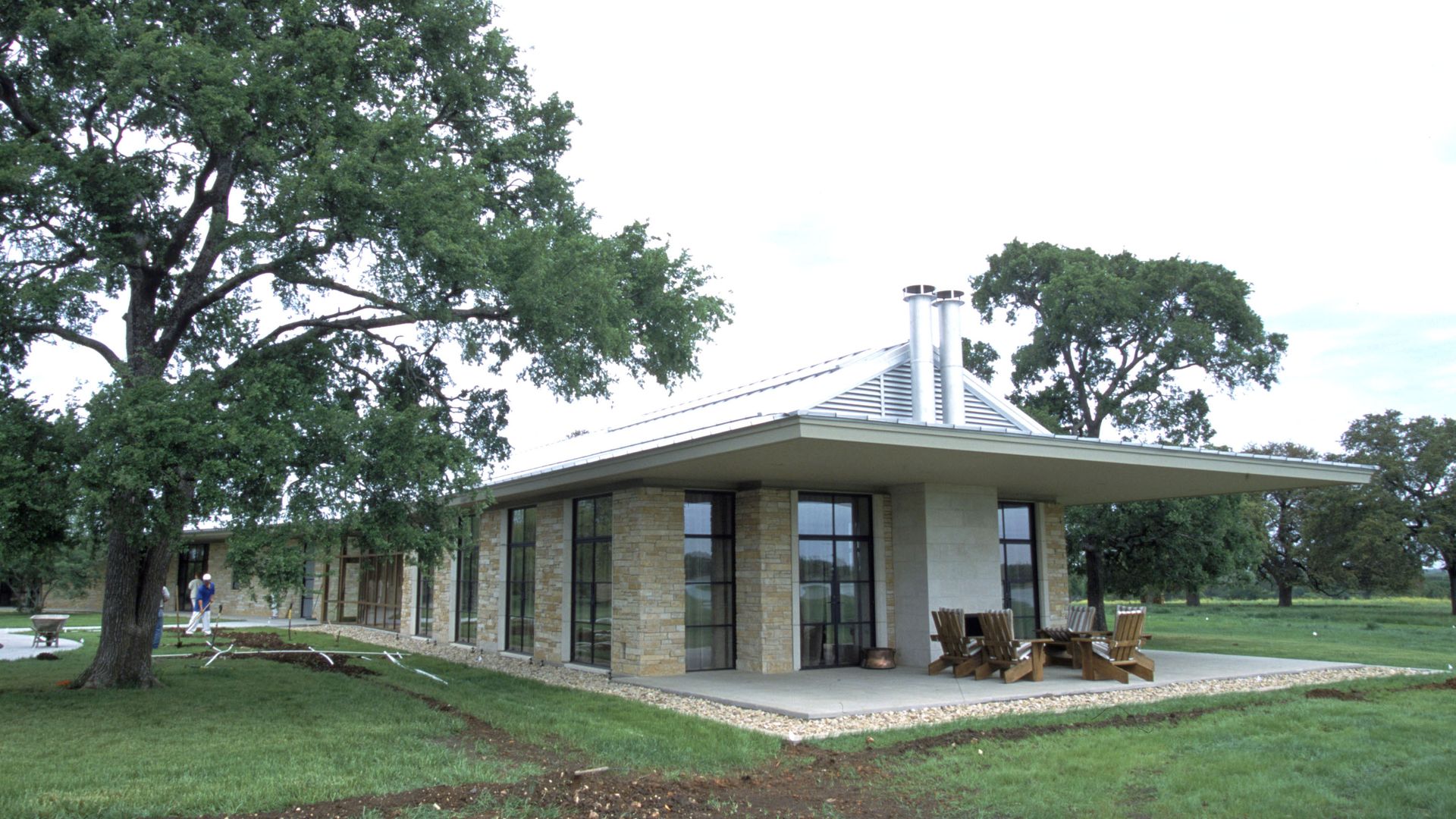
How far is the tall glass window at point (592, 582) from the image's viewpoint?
47.4ft

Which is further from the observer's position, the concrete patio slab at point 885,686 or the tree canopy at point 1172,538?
the tree canopy at point 1172,538

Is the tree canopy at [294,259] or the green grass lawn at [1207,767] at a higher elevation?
the tree canopy at [294,259]

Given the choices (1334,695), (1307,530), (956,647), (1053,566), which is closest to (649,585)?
(956,647)

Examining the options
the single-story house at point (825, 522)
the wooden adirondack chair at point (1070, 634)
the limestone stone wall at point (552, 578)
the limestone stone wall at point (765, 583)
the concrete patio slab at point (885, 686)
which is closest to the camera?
the concrete patio slab at point (885, 686)

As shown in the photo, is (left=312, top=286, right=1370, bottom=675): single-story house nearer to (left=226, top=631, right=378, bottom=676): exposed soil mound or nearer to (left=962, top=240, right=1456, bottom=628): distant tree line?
(left=226, top=631, right=378, bottom=676): exposed soil mound

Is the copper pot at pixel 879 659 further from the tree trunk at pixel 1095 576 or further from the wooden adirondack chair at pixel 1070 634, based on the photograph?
the tree trunk at pixel 1095 576

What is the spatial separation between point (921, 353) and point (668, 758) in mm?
8347

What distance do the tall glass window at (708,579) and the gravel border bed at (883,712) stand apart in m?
1.50

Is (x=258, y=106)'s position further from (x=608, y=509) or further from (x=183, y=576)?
(x=183, y=576)

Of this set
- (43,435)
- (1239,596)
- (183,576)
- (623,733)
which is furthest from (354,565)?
(1239,596)

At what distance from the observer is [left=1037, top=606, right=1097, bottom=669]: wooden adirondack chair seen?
13.1 m

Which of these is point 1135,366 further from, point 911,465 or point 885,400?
point 911,465

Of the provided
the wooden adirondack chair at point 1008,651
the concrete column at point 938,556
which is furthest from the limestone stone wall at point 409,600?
the wooden adirondack chair at point 1008,651

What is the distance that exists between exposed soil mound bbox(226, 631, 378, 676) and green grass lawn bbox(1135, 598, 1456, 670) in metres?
14.8
